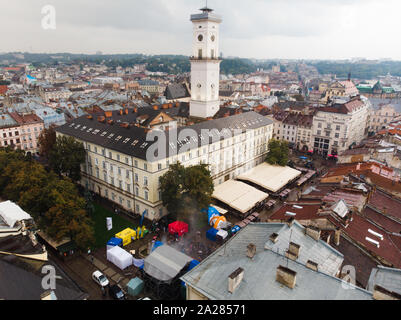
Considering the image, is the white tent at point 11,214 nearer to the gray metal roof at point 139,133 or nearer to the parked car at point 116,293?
the parked car at point 116,293

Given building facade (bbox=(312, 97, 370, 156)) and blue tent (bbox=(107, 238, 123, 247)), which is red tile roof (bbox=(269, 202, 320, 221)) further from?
building facade (bbox=(312, 97, 370, 156))

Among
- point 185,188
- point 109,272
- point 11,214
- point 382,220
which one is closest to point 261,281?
point 382,220

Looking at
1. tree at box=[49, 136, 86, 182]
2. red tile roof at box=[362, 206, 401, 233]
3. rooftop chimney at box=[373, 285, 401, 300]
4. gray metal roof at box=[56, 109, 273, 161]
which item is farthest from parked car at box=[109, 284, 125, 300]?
red tile roof at box=[362, 206, 401, 233]

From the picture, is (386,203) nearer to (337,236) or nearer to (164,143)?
(337,236)

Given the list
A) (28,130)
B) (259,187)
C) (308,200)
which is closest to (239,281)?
(308,200)

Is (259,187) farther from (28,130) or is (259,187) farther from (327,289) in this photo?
(28,130)

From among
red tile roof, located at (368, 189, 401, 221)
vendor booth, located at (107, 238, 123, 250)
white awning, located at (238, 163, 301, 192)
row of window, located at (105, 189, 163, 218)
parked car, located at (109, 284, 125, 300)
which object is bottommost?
parked car, located at (109, 284, 125, 300)
